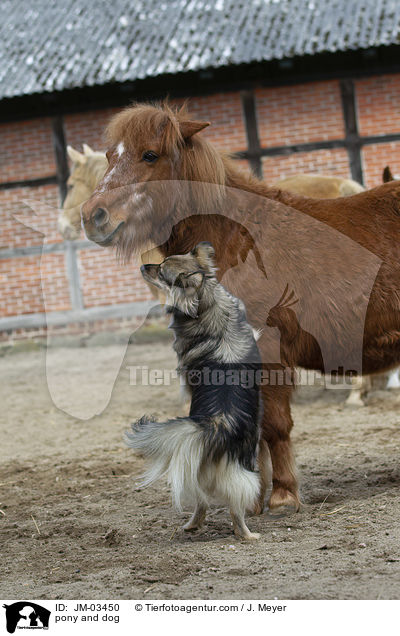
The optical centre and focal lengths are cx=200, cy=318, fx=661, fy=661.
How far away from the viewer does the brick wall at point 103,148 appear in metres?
12.4

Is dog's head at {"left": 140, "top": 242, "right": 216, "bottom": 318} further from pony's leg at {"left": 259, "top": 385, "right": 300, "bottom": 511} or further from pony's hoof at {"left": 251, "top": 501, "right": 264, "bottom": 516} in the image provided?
pony's hoof at {"left": 251, "top": 501, "right": 264, "bottom": 516}

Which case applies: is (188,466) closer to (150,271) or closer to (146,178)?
(150,271)

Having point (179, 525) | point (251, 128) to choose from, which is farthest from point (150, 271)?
point (251, 128)

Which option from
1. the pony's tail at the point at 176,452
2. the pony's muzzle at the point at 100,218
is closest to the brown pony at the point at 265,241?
the pony's muzzle at the point at 100,218

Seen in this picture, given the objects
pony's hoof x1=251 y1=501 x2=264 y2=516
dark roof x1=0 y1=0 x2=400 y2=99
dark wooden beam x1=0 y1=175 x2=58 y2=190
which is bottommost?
pony's hoof x1=251 y1=501 x2=264 y2=516

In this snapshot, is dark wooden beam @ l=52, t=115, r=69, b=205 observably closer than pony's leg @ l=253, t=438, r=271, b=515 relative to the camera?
No

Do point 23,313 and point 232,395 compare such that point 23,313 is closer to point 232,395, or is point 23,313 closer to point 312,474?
point 312,474

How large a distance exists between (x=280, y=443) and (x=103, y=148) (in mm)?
10107

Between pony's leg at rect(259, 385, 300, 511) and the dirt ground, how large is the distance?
0.14m

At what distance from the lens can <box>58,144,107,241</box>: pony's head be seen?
8.04 metres

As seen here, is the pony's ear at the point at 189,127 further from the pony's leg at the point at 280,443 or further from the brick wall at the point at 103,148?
the brick wall at the point at 103,148

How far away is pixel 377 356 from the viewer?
4035 mm

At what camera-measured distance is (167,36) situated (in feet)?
43.3
